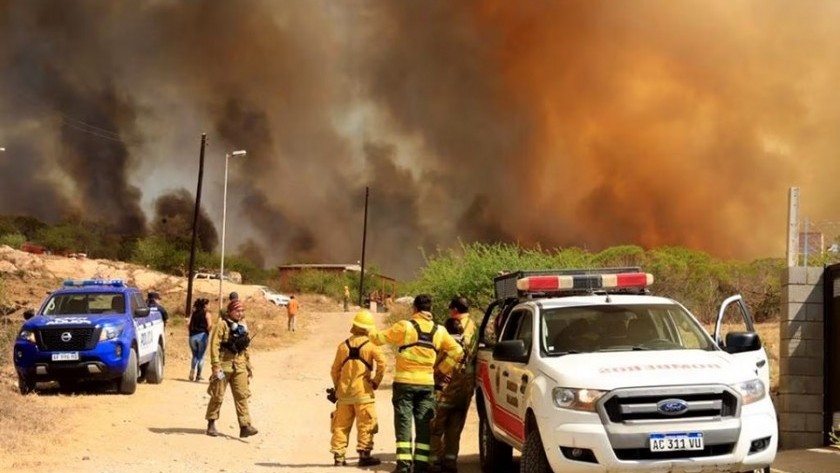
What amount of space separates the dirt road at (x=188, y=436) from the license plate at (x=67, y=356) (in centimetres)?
68

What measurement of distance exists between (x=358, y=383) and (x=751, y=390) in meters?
4.59

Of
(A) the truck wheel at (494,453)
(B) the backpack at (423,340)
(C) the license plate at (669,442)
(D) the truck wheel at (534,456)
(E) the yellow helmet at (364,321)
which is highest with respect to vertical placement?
(E) the yellow helmet at (364,321)

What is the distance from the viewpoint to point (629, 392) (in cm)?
764

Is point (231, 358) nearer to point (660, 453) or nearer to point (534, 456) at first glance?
point (534, 456)

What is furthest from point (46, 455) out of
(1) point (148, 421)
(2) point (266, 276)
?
(2) point (266, 276)

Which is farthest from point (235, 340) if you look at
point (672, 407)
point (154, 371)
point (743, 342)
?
point (154, 371)

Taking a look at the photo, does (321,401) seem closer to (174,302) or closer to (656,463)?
(656,463)

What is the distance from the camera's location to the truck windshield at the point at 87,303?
18.6m

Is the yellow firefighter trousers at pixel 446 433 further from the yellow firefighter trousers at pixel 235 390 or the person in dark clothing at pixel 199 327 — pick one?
the person in dark clothing at pixel 199 327

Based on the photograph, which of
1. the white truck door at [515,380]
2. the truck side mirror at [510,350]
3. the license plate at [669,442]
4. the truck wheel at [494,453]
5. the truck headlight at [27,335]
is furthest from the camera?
the truck headlight at [27,335]

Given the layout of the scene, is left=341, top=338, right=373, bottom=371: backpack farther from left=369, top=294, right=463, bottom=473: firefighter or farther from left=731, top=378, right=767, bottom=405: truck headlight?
left=731, top=378, right=767, bottom=405: truck headlight

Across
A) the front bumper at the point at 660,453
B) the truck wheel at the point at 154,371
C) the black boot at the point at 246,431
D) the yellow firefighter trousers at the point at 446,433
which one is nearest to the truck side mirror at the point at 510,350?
the front bumper at the point at 660,453

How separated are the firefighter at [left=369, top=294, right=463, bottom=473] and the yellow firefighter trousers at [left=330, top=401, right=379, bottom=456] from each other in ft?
2.25

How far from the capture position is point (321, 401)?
1972cm
